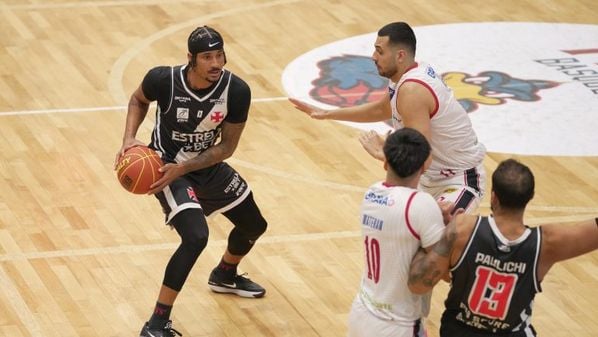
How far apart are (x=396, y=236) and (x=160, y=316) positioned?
8.25 feet

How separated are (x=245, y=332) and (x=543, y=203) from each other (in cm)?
349

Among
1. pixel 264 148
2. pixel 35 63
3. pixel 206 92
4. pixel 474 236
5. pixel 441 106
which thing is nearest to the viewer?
pixel 474 236

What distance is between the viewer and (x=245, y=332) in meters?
9.05

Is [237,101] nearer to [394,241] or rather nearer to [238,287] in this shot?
[238,287]

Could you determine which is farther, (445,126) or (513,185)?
(445,126)

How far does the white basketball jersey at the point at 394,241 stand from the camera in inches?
261

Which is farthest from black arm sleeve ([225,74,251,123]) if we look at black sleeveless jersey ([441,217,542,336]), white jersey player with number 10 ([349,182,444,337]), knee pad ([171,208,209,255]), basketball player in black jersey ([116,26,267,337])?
black sleeveless jersey ([441,217,542,336])

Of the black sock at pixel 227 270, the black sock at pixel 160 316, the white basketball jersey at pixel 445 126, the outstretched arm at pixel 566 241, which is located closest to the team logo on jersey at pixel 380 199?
the outstretched arm at pixel 566 241

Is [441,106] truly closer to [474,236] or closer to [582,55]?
[474,236]

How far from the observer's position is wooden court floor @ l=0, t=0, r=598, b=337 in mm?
9367

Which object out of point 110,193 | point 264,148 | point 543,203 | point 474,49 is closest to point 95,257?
point 110,193

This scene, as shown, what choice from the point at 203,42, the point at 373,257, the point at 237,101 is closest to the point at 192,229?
the point at 237,101

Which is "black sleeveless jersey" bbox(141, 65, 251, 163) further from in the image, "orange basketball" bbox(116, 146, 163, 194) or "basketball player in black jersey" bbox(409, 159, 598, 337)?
"basketball player in black jersey" bbox(409, 159, 598, 337)

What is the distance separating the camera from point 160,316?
28.4 feet
